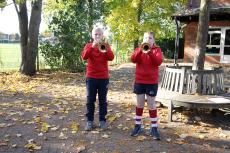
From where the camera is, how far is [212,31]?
2323 centimetres

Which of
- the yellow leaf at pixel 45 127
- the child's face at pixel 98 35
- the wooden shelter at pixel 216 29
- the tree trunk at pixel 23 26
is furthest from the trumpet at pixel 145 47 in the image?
the wooden shelter at pixel 216 29

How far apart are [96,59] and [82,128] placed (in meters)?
1.33

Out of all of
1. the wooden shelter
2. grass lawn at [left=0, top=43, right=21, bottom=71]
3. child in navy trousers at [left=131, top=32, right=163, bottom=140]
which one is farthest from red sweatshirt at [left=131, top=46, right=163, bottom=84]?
the wooden shelter

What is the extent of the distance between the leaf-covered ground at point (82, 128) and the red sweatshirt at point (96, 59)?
104 cm

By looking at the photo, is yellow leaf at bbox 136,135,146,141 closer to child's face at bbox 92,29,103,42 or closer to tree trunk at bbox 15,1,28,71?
child's face at bbox 92,29,103,42

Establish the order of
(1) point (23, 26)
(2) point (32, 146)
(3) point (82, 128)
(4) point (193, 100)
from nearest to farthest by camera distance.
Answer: (2) point (32, 146) < (3) point (82, 128) < (4) point (193, 100) < (1) point (23, 26)

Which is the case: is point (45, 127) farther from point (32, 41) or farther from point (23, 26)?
point (23, 26)

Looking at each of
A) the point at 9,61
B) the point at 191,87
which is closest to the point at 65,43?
the point at 191,87

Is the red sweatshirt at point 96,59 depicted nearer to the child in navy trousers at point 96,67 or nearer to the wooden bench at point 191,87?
the child in navy trousers at point 96,67

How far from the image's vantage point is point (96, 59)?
6441 millimetres

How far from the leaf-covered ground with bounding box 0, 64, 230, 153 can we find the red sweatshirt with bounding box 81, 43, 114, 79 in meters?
1.04

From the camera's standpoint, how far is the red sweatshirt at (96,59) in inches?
252

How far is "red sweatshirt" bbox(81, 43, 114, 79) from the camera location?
640cm

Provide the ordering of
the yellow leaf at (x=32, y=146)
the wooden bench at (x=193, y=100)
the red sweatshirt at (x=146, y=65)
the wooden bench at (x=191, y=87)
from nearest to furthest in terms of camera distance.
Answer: the yellow leaf at (x=32, y=146) → the red sweatshirt at (x=146, y=65) → the wooden bench at (x=193, y=100) → the wooden bench at (x=191, y=87)
